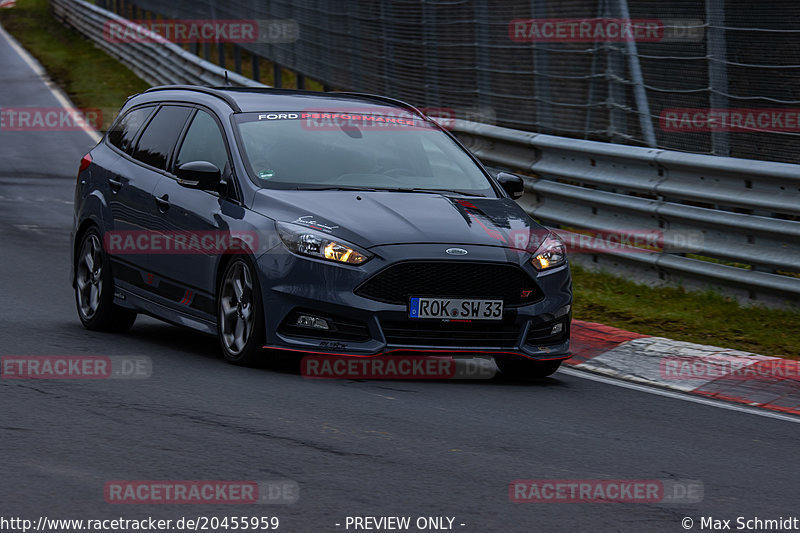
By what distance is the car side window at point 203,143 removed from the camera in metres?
9.11

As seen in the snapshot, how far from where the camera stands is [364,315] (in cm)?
785

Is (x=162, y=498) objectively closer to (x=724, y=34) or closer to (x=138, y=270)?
(x=138, y=270)

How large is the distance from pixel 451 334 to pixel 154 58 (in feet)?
80.1

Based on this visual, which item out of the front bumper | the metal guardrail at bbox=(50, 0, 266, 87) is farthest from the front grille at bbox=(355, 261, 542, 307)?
the metal guardrail at bbox=(50, 0, 266, 87)

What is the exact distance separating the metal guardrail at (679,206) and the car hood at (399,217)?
95.0 inches

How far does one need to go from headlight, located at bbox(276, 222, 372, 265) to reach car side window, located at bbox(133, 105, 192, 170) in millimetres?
1807

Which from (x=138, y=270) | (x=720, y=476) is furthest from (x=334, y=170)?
(x=720, y=476)

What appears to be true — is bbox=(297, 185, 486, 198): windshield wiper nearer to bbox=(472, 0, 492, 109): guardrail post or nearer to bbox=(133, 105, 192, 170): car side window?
bbox=(133, 105, 192, 170): car side window

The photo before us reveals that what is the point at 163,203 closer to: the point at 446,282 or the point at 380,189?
the point at 380,189

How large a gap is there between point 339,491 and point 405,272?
262cm

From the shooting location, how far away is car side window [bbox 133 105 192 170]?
9633 millimetres

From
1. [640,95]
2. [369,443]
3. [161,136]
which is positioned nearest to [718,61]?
[640,95]

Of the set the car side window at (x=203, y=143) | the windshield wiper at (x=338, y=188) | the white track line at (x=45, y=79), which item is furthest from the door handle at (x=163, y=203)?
the white track line at (x=45, y=79)

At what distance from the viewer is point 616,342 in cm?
941
